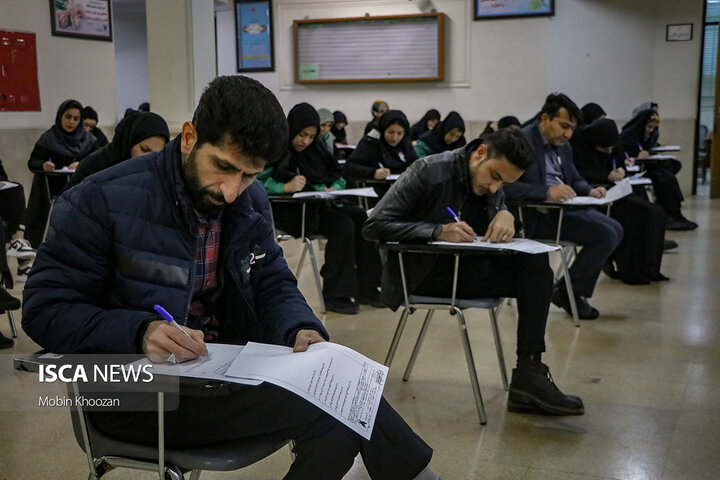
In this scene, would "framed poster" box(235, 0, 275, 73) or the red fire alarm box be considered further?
"framed poster" box(235, 0, 275, 73)

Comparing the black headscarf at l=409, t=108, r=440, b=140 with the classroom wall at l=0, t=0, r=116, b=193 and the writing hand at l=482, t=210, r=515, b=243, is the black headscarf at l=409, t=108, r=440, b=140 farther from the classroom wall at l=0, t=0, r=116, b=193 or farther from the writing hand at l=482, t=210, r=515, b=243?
the writing hand at l=482, t=210, r=515, b=243

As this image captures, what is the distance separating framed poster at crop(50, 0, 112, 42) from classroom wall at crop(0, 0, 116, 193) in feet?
0.21

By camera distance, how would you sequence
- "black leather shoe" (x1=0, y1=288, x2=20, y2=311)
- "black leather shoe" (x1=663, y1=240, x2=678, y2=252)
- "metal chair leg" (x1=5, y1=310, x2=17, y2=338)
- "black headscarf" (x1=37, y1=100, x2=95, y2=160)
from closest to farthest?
"black leather shoe" (x1=0, y1=288, x2=20, y2=311), "metal chair leg" (x1=5, y1=310, x2=17, y2=338), "black headscarf" (x1=37, y1=100, x2=95, y2=160), "black leather shoe" (x1=663, y1=240, x2=678, y2=252)

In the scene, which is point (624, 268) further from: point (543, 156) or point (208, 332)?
point (208, 332)

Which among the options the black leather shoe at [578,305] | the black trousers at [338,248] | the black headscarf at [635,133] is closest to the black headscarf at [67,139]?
the black trousers at [338,248]

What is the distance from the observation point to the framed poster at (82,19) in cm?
823

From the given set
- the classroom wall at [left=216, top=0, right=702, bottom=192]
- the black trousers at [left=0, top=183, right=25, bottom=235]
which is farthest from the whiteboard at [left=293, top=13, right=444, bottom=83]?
the black trousers at [left=0, top=183, right=25, bottom=235]

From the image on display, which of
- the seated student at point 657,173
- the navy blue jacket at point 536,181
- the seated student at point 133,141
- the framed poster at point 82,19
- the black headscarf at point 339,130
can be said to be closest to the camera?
the seated student at point 133,141

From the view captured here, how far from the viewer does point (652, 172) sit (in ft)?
25.1

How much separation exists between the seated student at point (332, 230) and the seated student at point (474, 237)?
1618 millimetres

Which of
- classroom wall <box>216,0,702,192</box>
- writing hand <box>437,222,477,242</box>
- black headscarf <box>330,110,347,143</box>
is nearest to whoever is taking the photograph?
writing hand <box>437,222,477,242</box>

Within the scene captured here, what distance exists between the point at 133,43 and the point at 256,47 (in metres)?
3.79

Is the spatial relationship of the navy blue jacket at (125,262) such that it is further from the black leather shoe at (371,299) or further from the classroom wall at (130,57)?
the classroom wall at (130,57)

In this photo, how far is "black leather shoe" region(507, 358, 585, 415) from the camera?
9.55 ft
